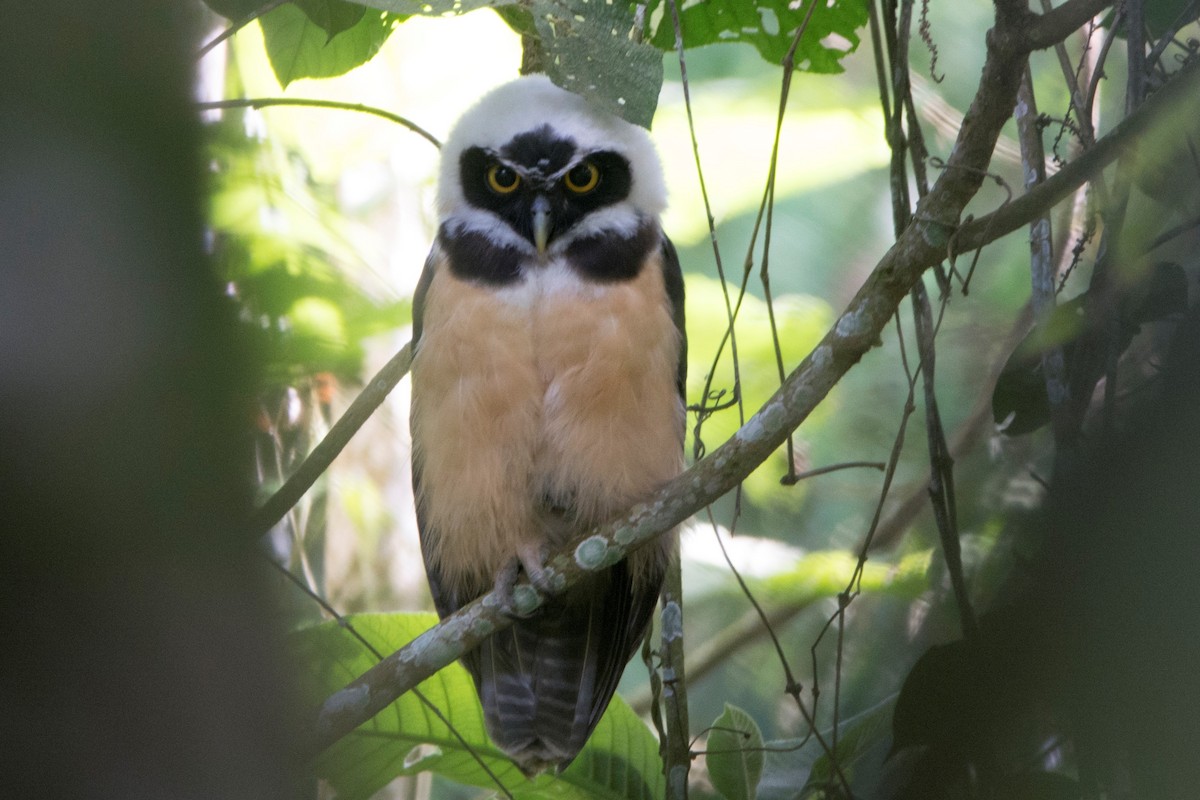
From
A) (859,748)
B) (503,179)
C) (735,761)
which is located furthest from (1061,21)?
(735,761)

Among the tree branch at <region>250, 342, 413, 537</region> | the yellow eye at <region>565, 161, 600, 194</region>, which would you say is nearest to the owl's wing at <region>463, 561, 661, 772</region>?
the tree branch at <region>250, 342, 413, 537</region>

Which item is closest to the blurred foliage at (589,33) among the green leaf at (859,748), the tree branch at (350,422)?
the tree branch at (350,422)

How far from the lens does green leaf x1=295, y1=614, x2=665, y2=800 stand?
7.86ft

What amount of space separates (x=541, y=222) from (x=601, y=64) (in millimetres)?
571

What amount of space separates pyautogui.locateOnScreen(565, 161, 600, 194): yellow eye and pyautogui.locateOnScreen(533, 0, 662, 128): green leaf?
0.55 m

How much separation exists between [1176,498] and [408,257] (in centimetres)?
423

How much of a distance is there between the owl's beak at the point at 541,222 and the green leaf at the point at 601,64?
52 cm

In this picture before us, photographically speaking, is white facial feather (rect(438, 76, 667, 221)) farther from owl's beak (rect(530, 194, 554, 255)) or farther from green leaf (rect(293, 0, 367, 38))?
green leaf (rect(293, 0, 367, 38))

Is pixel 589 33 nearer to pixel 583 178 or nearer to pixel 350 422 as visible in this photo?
pixel 583 178

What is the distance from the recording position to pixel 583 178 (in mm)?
2592

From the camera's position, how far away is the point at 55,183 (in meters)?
0.58

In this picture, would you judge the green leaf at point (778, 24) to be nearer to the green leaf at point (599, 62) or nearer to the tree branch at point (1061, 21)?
the green leaf at point (599, 62)

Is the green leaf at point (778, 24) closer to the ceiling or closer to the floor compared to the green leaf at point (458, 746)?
closer to the ceiling

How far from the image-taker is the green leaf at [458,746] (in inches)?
94.3
